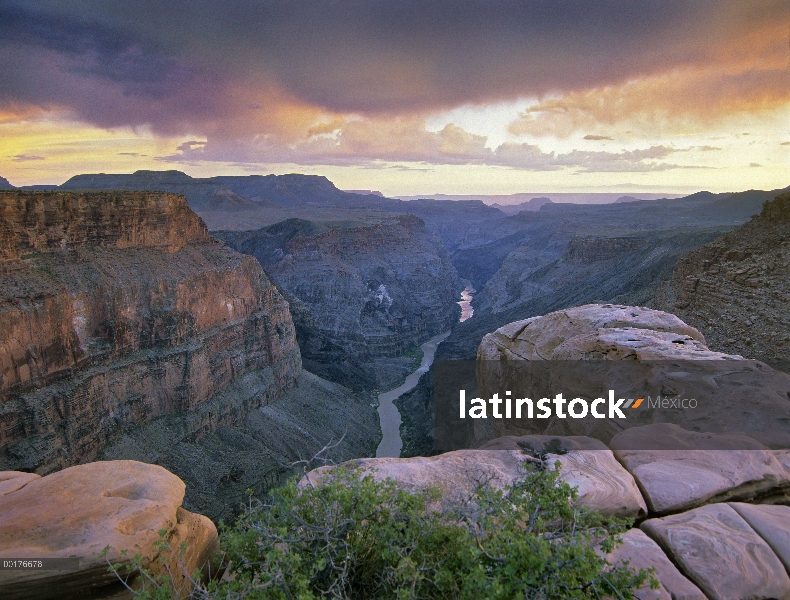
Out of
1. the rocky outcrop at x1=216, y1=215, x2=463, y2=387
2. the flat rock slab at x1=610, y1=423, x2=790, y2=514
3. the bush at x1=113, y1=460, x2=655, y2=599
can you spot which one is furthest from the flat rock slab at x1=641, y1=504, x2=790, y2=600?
the rocky outcrop at x1=216, y1=215, x2=463, y2=387

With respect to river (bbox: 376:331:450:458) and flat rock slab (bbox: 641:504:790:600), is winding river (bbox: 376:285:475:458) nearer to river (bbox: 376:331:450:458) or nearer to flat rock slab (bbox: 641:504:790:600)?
river (bbox: 376:331:450:458)

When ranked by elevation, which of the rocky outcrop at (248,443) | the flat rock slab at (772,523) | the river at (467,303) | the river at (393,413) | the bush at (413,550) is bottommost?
the river at (467,303)

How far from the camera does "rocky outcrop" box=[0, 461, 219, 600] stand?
635 centimetres

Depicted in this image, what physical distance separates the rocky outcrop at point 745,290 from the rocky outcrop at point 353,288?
4063cm

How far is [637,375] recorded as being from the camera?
42.9ft

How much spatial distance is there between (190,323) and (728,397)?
35111 millimetres

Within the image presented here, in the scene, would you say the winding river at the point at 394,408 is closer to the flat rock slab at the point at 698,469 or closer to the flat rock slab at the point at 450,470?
the flat rock slab at the point at 450,470

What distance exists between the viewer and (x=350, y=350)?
70.4 m

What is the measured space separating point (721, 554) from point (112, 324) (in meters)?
34.7

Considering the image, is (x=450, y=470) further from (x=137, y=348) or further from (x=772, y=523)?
(x=137, y=348)

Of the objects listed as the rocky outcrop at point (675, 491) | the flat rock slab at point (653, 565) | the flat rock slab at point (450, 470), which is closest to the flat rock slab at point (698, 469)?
the rocky outcrop at point (675, 491)

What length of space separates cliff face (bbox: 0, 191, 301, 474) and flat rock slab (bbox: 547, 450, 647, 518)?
28976 millimetres

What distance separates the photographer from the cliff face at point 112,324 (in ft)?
88.8

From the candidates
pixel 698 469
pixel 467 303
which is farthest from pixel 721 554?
pixel 467 303
